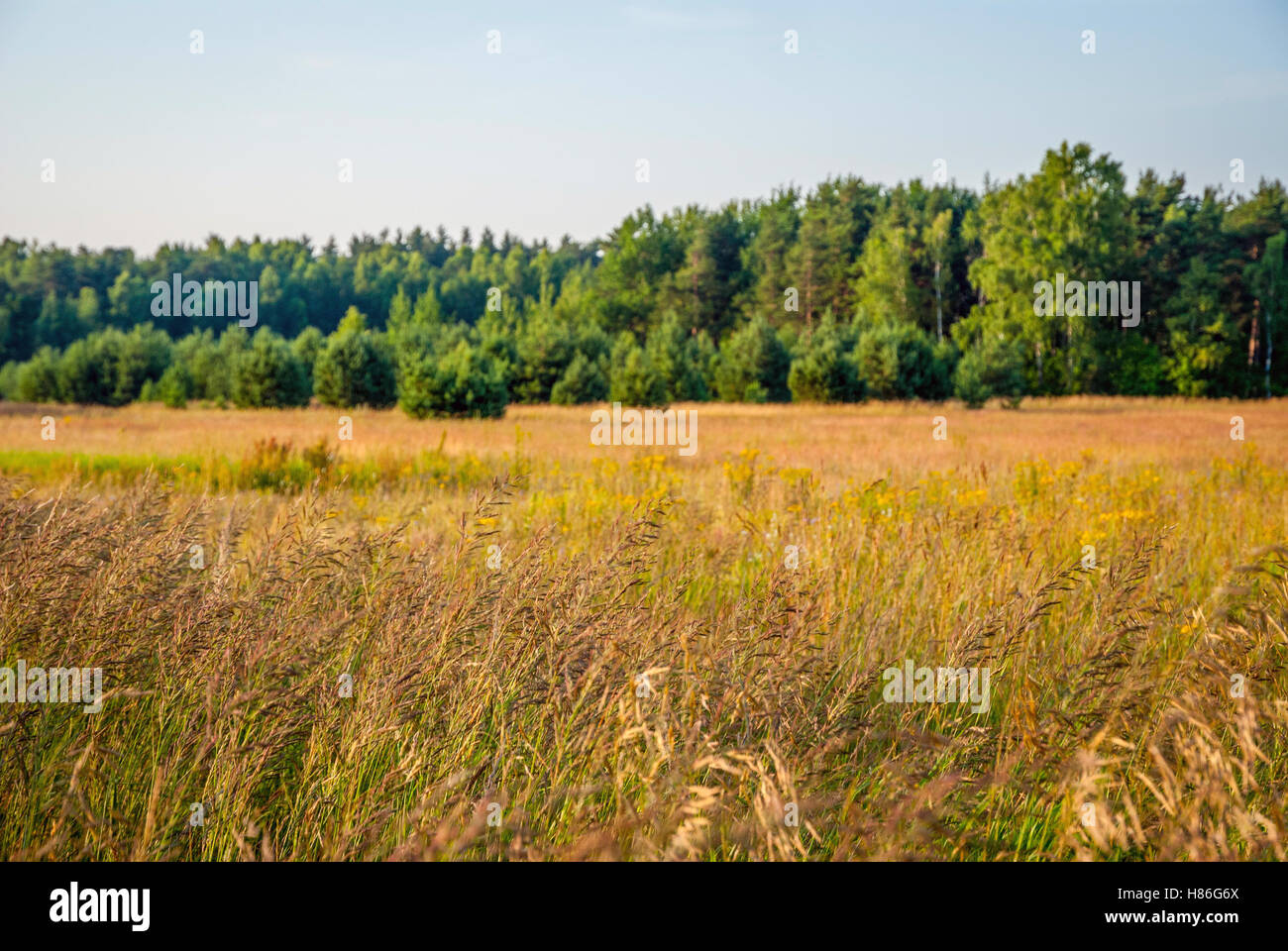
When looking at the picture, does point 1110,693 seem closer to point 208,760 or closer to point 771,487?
Answer: point 208,760

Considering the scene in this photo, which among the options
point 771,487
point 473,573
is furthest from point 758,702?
point 771,487

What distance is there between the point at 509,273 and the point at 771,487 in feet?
274
